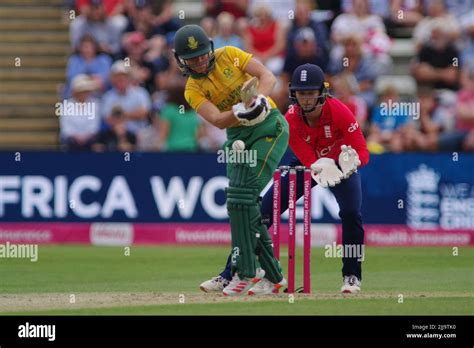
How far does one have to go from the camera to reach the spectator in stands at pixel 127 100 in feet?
57.1

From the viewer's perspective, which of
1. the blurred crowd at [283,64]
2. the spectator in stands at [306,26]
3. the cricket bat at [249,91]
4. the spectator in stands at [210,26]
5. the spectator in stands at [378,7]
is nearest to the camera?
the cricket bat at [249,91]

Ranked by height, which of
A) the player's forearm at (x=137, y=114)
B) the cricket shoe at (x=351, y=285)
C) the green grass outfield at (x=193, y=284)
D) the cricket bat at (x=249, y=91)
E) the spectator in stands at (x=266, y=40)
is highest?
the spectator in stands at (x=266, y=40)

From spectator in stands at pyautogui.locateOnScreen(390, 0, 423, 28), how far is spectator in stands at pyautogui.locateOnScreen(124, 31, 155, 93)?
3626 millimetres

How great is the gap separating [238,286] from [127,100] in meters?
8.34

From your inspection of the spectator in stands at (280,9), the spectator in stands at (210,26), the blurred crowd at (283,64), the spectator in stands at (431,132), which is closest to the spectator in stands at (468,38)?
the blurred crowd at (283,64)

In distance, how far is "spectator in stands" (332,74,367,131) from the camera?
16797 millimetres

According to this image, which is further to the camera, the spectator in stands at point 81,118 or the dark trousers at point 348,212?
the spectator in stands at point 81,118

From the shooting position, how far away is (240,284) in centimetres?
951

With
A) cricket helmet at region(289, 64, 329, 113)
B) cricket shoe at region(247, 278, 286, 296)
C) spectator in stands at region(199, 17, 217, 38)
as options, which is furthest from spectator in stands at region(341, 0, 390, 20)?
cricket shoe at region(247, 278, 286, 296)

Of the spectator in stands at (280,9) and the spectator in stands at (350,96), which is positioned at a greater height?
the spectator in stands at (280,9)

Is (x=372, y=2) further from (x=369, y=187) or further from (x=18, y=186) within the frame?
(x=18, y=186)

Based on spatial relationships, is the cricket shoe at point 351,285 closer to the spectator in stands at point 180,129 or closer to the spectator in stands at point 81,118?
the spectator in stands at point 180,129

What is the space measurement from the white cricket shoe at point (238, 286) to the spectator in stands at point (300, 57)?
7688 mm

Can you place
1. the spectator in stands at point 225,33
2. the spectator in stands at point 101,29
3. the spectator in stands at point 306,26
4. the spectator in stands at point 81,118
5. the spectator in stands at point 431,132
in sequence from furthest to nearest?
the spectator in stands at point 101,29, the spectator in stands at point 225,33, the spectator in stands at point 306,26, the spectator in stands at point 81,118, the spectator in stands at point 431,132
